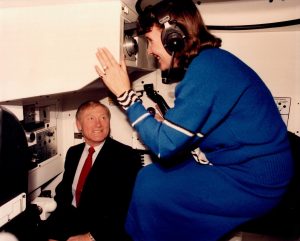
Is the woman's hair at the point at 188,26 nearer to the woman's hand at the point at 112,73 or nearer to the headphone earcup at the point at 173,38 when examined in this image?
the headphone earcup at the point at 173,38

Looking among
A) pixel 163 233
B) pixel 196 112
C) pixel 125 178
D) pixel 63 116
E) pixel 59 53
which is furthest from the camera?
pixel 63 116

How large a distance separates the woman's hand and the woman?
0.08 metres

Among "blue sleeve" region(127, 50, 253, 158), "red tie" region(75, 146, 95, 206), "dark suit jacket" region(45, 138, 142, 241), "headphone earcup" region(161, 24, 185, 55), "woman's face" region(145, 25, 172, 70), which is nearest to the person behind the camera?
"blue sleeve" region(127, 50, 253, 158)

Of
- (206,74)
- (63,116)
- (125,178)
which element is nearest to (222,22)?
(206,74)

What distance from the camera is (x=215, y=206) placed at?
111cm

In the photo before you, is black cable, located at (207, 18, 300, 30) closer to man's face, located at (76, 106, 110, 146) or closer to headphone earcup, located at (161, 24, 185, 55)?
headphone earcup, located at (161, 24, 185, 55)

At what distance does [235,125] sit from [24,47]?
41.9 inches

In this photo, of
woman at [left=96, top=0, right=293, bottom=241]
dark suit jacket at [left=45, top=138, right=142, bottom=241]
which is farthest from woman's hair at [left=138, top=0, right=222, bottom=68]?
dark suit jacket at [left=45, top=138, right=142, bottom=241]

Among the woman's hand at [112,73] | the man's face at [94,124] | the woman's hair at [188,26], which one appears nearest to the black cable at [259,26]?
the woman's hair at [188,26]

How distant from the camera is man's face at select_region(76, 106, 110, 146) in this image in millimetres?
2014

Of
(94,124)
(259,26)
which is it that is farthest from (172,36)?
(94,124)

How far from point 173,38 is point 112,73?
0.32 meters

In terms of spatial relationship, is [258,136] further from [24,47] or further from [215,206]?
[24,47]

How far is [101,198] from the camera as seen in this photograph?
1.82 meters
